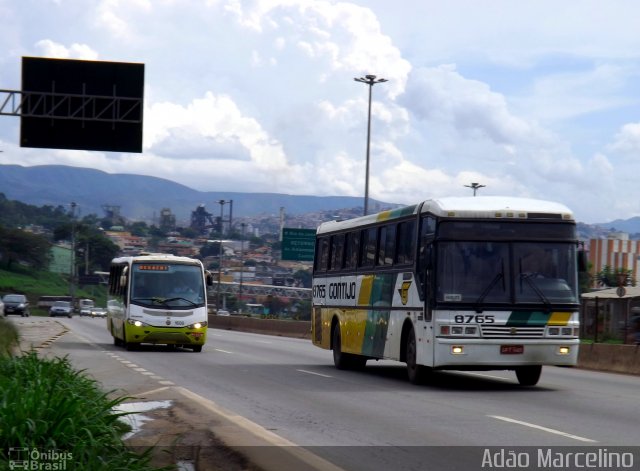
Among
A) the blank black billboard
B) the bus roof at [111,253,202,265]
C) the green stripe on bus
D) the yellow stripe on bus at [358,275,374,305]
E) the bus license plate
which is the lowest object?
the bus license plate

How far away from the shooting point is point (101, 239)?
159 m

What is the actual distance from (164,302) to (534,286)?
15.0 metres

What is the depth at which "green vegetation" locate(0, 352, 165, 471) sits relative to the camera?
854 cm

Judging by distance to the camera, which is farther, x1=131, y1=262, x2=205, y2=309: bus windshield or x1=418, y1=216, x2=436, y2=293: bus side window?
x1=131, y1=262, x2=205, y2=309: bus windshield

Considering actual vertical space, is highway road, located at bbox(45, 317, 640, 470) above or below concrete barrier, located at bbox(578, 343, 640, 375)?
below

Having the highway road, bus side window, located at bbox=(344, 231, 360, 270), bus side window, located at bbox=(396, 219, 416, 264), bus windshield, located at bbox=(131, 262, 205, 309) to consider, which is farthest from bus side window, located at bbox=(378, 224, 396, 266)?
bus windshield, located at bbox=(131, 262, 205, 309)

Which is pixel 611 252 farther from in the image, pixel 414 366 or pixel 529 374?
pixel 414 366

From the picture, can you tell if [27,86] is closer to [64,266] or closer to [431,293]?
[431,293]

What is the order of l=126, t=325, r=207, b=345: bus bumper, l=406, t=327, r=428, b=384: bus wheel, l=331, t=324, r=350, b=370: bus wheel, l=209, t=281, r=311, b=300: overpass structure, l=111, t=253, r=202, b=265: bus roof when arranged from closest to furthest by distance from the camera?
l=406, t=327, r=428, b=384: bus wheel < l=331, t=324, r=350, b=370: bus wheel < l=126, t=325, r=207, b=345: bus bumper < l=111, t=253, r=202, b=265: bus roof < l=209, t=281, r=311, b=300: overpass structure

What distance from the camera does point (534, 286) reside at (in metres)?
19.0

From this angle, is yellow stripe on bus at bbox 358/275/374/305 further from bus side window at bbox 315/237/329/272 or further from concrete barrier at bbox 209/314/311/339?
concrete barrier at bbox 209/314/311/339

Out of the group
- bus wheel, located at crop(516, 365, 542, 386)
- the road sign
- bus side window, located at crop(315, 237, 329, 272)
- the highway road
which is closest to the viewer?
the highway road

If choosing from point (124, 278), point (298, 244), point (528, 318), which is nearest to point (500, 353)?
point (528, 318)

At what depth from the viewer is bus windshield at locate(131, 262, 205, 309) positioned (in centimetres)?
3203
